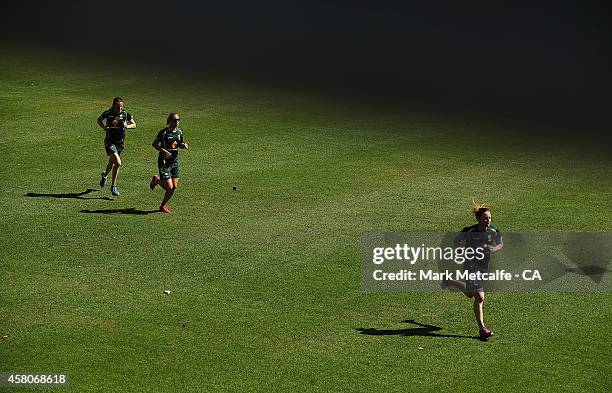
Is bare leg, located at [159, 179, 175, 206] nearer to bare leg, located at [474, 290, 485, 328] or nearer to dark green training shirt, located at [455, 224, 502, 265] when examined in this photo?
dark green training shirt, located at [455, 224, 502, 265]

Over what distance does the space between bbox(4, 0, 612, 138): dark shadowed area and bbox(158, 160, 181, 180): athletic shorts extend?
13.4 metres

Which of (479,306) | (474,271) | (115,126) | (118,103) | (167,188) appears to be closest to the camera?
(479,306)

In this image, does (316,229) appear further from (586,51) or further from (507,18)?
(507,18)

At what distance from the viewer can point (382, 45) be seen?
142ft

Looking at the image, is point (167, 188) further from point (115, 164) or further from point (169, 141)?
point (115, 164)

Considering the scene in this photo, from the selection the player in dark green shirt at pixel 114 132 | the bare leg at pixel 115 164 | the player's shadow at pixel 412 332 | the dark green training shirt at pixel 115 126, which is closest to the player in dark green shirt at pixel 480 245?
the player's shadow at pixel 412 332

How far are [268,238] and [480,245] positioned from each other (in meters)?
5.78

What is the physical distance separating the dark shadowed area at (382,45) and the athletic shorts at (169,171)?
13.4 metres

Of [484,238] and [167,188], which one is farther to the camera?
[167,188]

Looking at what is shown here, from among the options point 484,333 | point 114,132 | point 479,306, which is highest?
point 114,132

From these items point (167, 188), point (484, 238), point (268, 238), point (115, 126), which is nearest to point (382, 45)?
point (115, 126)

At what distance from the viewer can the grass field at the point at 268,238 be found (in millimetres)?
15461

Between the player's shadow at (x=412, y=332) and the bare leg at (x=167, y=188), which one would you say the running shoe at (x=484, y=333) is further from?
the bare leg at (x=167, y=188)

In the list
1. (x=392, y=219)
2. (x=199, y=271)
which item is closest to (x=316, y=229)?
(x=392, y=219)
